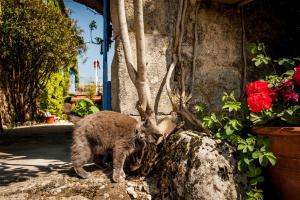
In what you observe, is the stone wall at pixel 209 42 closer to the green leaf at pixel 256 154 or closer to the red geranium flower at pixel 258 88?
the red geranium flower at pixel 258 88

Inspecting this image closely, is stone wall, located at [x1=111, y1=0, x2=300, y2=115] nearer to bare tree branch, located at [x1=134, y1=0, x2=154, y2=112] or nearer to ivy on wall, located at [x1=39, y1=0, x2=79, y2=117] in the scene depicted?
bare tree branch, located at [x1=134, y1=0, x2=154, y2=112]

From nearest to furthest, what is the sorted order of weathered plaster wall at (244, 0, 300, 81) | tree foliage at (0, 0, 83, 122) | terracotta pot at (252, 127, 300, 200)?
terracotta pot at (252, 127, 300, 200) → weathered plaster wall at (244, 0, 300, 81) → tree foliage at (0, 0, 83, 122)

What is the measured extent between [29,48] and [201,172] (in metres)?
9.59

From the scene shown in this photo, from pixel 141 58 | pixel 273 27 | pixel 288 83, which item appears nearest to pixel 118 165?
pixel 141 58

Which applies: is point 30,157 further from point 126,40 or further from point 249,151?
point 249,151

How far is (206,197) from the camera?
242 centimetres

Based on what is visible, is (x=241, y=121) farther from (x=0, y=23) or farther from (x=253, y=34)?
(x=0, y=23)

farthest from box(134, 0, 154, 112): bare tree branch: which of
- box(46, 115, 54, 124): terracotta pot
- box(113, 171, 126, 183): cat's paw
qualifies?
box(46, 115, 54, 124): terracotta pot

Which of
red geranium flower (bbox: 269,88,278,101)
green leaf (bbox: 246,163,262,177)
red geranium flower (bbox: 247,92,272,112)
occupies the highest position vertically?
red geranium flower (bbox: 269,88,278,101)

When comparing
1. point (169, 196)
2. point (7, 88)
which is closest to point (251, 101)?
point (169, 196)

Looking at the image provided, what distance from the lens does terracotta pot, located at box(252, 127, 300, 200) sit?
2.25 meters

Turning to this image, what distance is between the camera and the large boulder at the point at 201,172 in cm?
246

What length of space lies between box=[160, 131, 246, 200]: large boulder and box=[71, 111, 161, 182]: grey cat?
408 millimetres

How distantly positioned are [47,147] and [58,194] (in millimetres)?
3076
